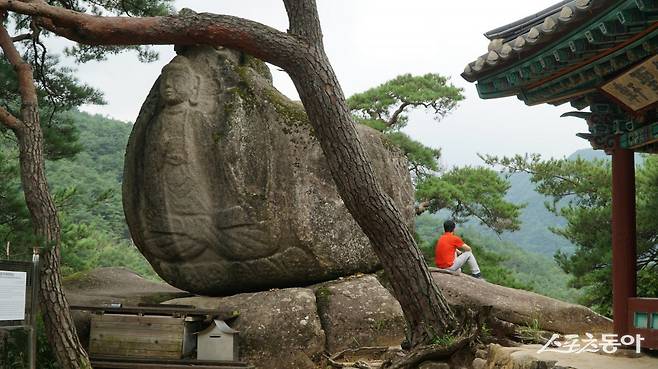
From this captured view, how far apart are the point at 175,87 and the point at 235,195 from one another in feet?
5.88

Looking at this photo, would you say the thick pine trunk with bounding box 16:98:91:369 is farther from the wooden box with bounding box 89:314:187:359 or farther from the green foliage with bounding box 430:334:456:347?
the green foliage with bounding box 430:334:456:347

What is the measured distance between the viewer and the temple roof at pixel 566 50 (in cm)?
559

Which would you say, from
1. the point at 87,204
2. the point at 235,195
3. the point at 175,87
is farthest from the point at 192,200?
the point at 87,204

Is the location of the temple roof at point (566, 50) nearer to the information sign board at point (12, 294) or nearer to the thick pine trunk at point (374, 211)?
the thick pine trunk at point (374, 211)

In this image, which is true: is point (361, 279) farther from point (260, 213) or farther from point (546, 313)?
point (546, 313)

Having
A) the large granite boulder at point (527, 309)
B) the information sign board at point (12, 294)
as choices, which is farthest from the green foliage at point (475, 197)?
the information sign board at point (12, 294)

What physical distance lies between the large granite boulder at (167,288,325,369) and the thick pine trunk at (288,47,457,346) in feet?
6.65

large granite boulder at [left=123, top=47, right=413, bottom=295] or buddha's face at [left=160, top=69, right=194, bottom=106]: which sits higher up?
buddha's face at [left=160, top=69, right=194, bottom=106]

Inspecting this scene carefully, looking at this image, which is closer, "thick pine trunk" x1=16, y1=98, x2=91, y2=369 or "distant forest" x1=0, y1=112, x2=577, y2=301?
"thick pine trunk" x1=16, y1=98, x2=91, y2=369

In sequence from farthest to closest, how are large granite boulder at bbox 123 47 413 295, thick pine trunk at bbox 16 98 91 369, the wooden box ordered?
large granite boulder at bbox 123 47 413 295 → the wooden box → thick pine trunk at bbox 16 98 91 369

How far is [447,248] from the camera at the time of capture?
1094 cm

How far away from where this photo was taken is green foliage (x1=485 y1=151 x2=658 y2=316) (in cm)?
1334

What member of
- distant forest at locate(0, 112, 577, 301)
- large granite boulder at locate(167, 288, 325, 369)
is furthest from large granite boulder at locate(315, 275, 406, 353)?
distant forest at locate(0, 112, 577, 301)

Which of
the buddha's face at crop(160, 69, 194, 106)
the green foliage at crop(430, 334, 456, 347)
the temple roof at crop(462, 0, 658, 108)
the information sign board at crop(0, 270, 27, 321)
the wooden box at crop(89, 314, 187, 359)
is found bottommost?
the wooden box at crop(89, 314, 187, 359)
